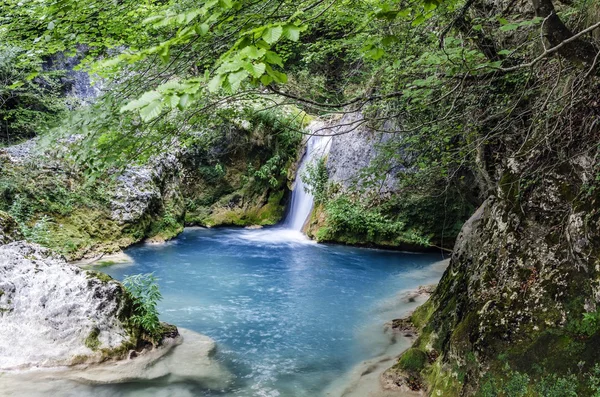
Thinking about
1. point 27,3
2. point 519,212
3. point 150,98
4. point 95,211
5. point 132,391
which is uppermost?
point 27,3

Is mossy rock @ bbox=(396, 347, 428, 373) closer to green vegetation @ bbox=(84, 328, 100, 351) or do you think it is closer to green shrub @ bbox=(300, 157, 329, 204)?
green vegetation @ bbox=(84, 328, 100, 351)

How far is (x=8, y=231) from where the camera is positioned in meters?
6.62

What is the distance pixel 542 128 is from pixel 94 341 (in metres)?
5.68

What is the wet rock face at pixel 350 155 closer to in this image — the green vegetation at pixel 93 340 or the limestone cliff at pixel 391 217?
the limestone cliff at pixel 391 217

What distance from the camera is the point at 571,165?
157 inches

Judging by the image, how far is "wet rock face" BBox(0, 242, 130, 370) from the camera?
5.06 m

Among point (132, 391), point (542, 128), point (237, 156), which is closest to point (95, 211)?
point (237, 156)

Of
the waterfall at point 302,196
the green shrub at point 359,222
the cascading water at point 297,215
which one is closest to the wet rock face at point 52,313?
the cascading water at point 297,215

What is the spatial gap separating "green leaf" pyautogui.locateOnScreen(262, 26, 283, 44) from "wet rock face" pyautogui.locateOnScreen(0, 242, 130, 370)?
4921 mm

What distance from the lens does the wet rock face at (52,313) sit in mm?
5062

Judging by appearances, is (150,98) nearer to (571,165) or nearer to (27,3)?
(27,3)

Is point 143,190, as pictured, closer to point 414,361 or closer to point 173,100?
point 414,361

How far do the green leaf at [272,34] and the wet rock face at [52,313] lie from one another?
492 cm

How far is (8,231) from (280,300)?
4.89 metres
